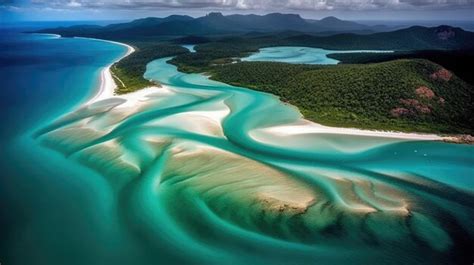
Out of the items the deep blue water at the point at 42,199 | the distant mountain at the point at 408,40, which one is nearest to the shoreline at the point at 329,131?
the deep blue water at the point at 42,199

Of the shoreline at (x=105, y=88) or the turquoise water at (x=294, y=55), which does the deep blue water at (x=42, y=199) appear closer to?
the shoreline at (x=105, y=88)

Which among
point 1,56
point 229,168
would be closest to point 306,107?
point 229,168

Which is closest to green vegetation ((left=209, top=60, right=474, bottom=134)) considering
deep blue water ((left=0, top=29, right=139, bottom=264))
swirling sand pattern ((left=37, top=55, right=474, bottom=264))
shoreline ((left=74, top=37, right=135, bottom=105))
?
swirling sand pattern ((left=37, top=55, right=474, bottom=264))

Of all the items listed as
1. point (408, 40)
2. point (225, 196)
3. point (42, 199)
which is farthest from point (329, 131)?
point (408, 40)

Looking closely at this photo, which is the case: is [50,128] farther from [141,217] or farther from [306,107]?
[306,107]

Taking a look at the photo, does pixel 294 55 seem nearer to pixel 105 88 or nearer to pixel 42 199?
pixel 105 88

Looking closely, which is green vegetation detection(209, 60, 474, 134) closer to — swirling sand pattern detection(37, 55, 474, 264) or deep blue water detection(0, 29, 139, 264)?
swirling sand pattern detection(37, 55, 474, 264)
